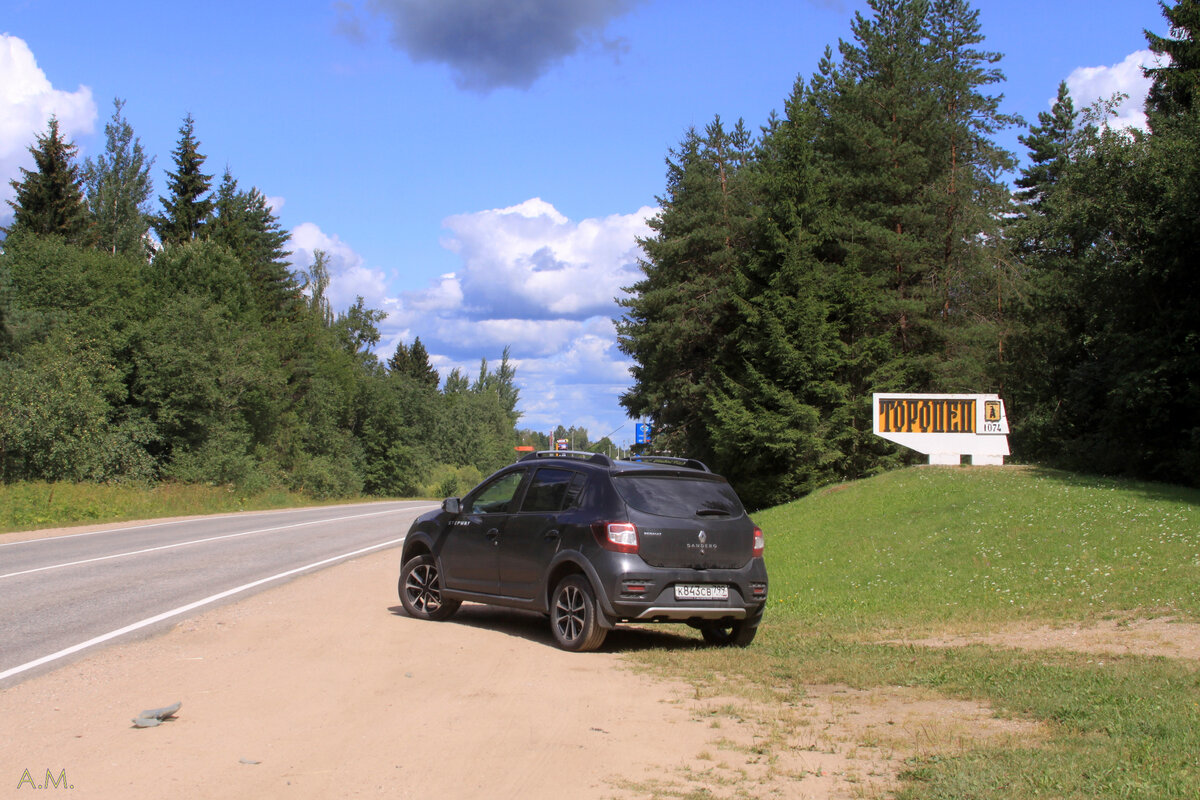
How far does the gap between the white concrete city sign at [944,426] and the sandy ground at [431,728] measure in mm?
15438

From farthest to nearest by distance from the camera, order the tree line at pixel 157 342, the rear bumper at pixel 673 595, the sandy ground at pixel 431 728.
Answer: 1. the tree line at pixel 157 342
2. the rear bumper at pixel 673 595
3. the sandy ground at pixel 431 728

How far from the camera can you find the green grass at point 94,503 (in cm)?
2556

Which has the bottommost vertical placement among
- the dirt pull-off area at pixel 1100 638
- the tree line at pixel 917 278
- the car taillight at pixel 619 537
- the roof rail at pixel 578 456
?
the dirt pull-off area at pixel 1100 638

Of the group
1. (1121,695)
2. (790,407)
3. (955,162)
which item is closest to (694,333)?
(790,407)

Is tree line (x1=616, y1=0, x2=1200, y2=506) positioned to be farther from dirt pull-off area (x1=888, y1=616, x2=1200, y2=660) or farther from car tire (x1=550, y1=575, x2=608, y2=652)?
car tire (x1=550, y1=575, x2=608, y2=652)

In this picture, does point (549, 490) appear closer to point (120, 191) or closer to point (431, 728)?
point (431, 728)

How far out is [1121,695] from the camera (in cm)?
623

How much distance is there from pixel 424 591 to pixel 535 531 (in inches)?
79.0

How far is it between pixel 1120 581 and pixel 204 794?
1097cm

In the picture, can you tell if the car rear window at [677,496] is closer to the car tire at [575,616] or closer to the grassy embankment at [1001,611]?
the car tire at [575,616]

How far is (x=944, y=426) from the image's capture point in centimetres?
2395

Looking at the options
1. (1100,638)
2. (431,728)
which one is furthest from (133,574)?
(1100,638)

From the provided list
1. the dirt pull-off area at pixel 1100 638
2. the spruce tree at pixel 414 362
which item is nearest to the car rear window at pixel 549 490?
the dirt pull-off area at pixel 1100 638

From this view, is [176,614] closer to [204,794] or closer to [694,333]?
[204,794]
